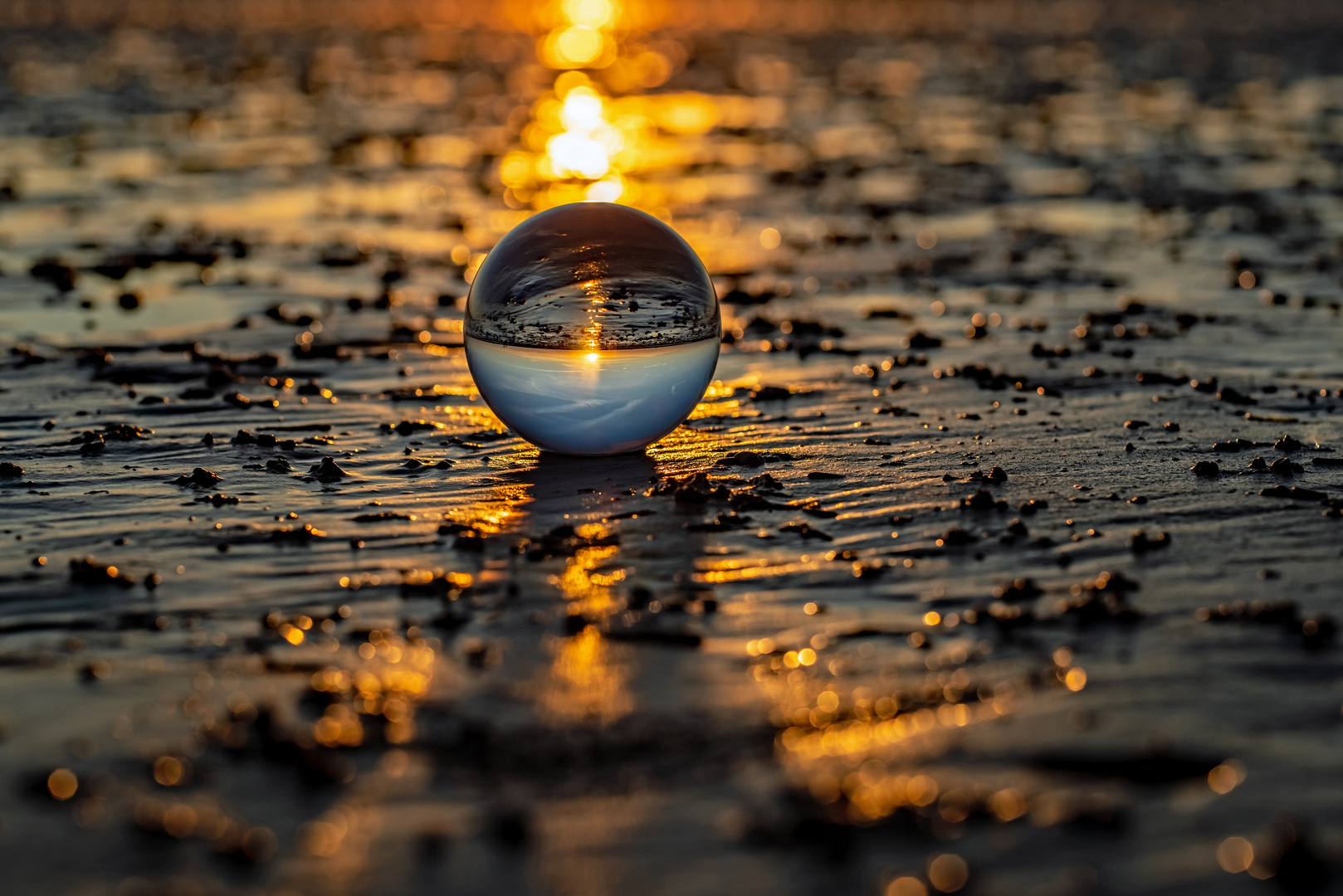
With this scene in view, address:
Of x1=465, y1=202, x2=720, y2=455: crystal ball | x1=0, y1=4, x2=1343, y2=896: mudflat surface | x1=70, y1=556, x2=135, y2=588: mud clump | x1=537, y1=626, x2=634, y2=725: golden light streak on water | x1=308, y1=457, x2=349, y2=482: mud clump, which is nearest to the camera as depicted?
x1=0, y1=4, x2=1343, y2=896: mudflat surface

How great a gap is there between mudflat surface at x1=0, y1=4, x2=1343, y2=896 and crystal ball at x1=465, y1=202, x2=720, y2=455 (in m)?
0.35

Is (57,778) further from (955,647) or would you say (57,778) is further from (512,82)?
(512,82)

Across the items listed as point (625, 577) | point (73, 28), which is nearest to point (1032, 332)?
point (625, 577)

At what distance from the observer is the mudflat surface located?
4.61 m

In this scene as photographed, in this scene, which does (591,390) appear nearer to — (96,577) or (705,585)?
(705,585)

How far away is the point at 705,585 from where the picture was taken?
6609mm

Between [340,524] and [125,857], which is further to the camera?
[340,524]

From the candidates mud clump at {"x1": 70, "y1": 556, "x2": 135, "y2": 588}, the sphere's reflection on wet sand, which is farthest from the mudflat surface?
the sphere's reflection on wet sand

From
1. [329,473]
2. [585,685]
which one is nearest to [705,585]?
[585,685]

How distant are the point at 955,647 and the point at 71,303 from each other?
1062cm

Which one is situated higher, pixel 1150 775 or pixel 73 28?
pixel 73 28

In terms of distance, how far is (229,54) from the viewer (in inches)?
1849

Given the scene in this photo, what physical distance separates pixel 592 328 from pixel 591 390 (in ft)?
1.23

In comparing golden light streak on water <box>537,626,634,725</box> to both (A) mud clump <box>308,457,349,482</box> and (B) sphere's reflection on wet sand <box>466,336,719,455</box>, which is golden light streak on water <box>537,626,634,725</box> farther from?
(A) mud clump <box>308,457,349,482</box>
